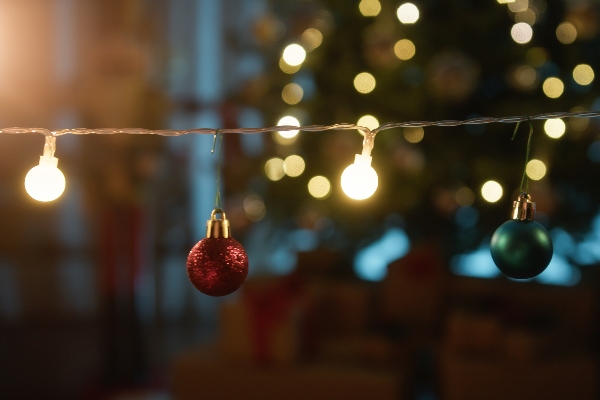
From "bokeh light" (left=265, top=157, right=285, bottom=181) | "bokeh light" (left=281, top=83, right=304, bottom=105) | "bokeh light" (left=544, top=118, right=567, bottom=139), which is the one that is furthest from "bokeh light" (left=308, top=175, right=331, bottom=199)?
"bokeh light" (left=544, top=118, right=567, bottom=139)

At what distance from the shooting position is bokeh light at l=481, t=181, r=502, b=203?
2.43m

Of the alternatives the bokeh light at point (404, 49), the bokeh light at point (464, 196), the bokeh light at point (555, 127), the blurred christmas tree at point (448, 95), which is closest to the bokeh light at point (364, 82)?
the blurred christmas tree at point (448, 95)

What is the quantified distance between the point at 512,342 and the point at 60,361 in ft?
6.76

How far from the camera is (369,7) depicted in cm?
255

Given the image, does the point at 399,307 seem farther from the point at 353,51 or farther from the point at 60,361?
the point at 60,361

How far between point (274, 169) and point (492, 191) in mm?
822

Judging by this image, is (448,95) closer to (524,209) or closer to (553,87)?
(553,87)

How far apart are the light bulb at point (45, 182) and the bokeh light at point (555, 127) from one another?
1.75 meters

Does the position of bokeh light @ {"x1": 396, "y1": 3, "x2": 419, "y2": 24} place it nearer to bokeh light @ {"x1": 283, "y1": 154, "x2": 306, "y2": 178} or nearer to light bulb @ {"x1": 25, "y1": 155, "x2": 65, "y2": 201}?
bokeh light @ {"x1": 283, "y1": 154, "x2": 306, "y2": 178}

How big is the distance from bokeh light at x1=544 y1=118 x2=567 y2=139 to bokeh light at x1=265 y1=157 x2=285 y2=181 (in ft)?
3.18

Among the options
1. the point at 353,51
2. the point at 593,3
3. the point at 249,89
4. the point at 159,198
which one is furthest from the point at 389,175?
the point at 159,198

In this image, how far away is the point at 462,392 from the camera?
7.09ft

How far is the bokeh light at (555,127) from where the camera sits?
2324 millimetres

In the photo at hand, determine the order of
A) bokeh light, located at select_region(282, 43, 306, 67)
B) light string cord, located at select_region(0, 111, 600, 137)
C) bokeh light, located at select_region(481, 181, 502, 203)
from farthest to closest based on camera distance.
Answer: bokeh light, located at select_region(282, 43, 306, 67) → bokeh light, located at select_region(481, 181, 502, 203) → light string cord, located at select_region(0, 111, 600, 137)
